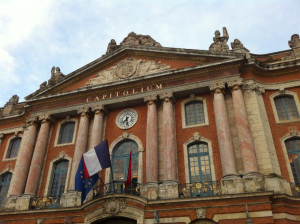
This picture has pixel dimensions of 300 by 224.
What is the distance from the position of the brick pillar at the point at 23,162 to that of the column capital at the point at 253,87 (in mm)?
14694

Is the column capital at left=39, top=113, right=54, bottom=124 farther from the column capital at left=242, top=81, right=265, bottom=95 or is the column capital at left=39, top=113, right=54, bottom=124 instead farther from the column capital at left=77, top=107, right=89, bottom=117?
the column capital at left=242, top=81, right=265, bottom=95

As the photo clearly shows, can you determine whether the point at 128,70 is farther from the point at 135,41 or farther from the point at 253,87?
the point at 253,87

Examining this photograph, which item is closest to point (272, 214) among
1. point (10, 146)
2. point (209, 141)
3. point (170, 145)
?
point (209, 141)

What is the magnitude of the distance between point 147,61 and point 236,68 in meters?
6.30

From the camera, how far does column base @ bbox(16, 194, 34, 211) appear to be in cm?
1752

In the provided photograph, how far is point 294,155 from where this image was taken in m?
16.2

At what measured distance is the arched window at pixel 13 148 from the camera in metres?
23.1

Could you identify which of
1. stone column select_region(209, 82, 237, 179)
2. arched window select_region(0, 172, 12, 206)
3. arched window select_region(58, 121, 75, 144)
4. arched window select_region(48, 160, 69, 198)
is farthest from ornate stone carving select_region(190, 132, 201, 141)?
arched window select_region(0, 172, 12, 206)

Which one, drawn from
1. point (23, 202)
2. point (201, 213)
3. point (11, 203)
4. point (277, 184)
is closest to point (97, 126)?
point (23, 202)

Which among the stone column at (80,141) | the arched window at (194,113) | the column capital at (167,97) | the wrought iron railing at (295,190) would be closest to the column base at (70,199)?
the stone column at (80,141)

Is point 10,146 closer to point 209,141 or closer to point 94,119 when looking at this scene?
point 94,119

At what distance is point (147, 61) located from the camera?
69.2 ft

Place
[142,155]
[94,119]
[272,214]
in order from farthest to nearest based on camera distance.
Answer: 1. [94,119]
2. [142,155]
3. [272,214]

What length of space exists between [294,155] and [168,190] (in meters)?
7.22
